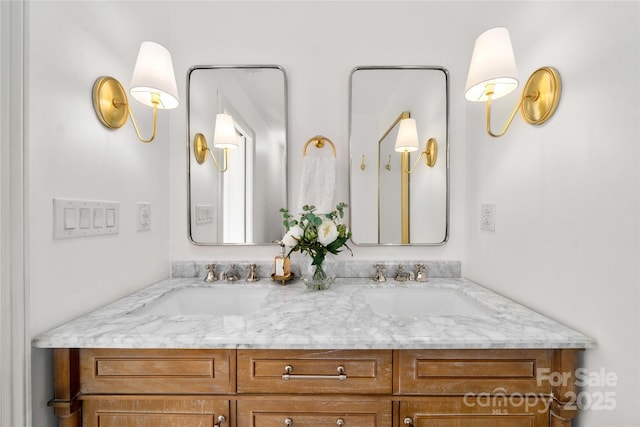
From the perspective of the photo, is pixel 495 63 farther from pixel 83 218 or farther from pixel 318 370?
pixel 83 218

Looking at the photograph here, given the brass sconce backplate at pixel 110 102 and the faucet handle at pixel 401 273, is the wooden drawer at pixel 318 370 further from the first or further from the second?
the brass sconce backplate at pixel 110 102

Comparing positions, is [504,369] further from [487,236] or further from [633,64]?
[633,64]

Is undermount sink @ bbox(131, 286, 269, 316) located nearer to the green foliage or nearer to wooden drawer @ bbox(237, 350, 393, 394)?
the green foliage

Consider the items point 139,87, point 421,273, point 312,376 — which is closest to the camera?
point 312,376

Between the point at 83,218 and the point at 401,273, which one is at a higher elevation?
the point at 83,218

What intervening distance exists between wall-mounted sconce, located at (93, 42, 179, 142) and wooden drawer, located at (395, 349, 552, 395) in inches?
47.1

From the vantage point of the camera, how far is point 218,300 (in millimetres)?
1395

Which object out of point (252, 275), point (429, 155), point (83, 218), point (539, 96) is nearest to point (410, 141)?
point (429, 155)

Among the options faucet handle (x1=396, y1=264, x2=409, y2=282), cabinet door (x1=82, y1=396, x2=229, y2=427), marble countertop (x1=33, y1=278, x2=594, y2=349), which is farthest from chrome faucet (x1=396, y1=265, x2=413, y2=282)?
cabinet door (x1=82, y1=396, x2=229, y2=427)

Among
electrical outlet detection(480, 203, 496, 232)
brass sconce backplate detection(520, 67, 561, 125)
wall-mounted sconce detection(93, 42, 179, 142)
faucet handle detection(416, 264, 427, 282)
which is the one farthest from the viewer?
A: faucet handle detection(416, 264, 427, 282)

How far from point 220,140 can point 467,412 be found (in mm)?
1435

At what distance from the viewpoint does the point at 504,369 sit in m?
0.87

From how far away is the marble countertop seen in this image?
0.83 meters

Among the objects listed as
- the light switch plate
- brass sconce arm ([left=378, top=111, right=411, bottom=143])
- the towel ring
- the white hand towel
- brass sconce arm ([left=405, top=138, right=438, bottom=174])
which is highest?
brass sconce arm ([left=378, top=111, right=411, bottom=143])
